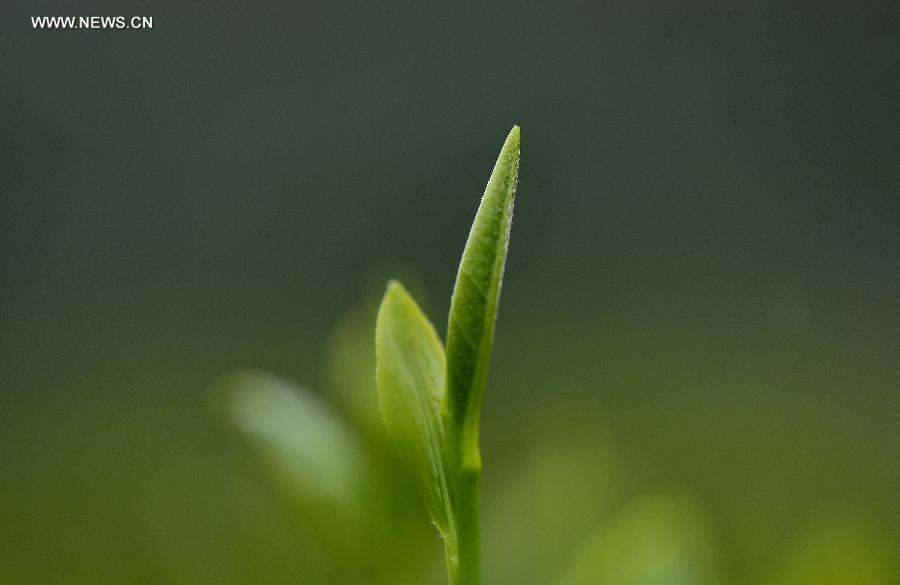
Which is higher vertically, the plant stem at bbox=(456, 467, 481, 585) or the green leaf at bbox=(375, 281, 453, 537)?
the green leaf at bbox=(375, 281, 453, 537)

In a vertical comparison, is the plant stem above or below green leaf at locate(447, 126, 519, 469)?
below

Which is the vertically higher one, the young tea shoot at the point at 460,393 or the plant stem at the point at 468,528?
the young tea shoot at the point at 460,393

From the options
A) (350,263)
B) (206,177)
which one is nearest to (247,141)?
(206,177)

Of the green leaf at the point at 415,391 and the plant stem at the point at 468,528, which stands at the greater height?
the green leaf at the point at 415,391

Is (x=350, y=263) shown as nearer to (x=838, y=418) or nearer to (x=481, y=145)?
(x=481, y=145)
